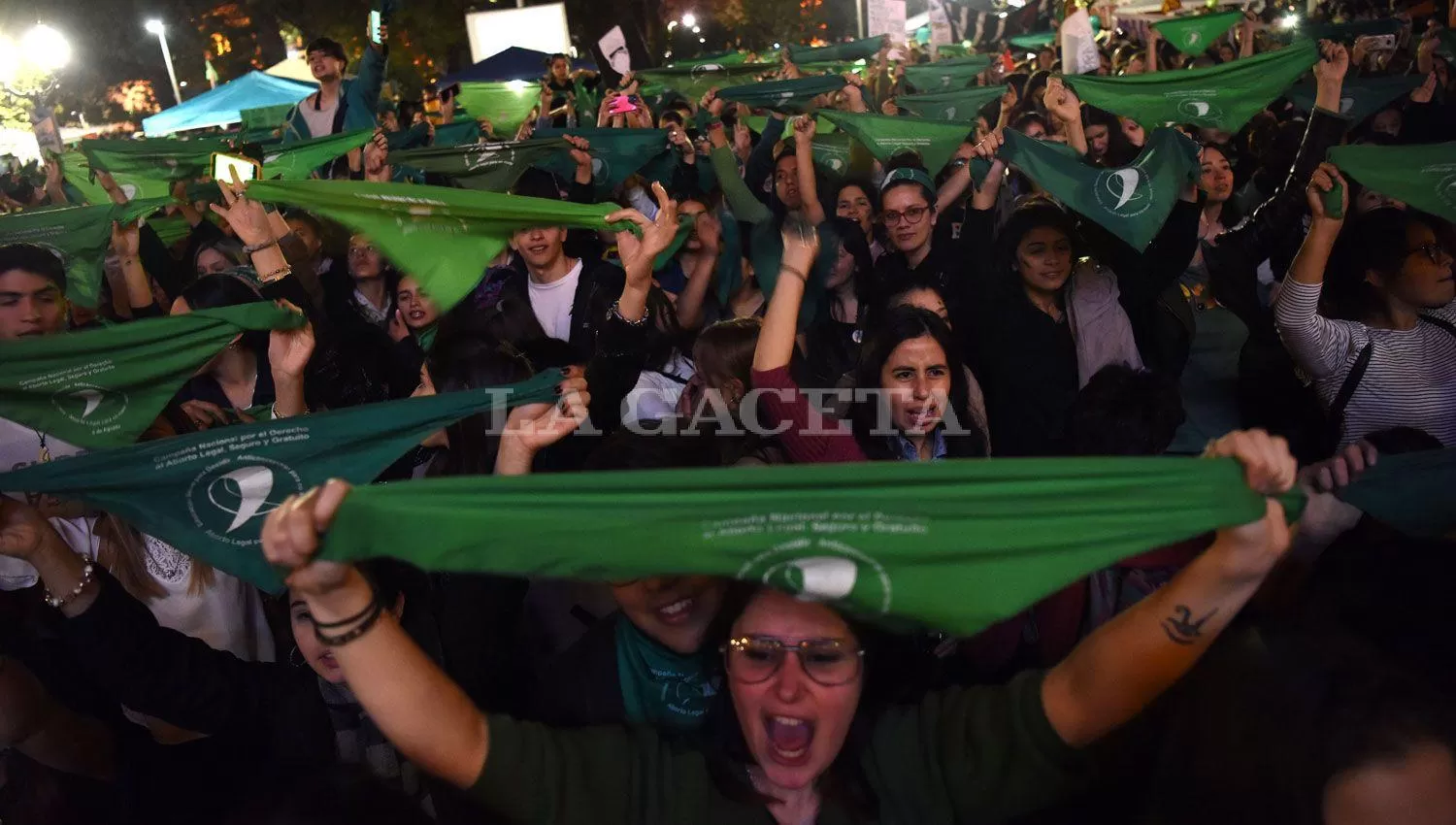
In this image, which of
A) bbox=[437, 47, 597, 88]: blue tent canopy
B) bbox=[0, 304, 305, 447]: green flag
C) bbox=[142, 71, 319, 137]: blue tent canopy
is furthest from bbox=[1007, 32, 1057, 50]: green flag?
bbox=[0, 304, 305, 447]: green flag

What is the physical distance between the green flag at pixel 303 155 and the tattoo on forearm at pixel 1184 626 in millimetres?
6533

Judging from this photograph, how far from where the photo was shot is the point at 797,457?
10.8 feet

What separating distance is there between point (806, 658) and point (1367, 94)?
25.8ft

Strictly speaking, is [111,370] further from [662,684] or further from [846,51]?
[846,51]

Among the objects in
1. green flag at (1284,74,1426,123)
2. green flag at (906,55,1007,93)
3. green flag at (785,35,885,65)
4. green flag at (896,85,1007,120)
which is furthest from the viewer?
green flag at (785,35,885,65)

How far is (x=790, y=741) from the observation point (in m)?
2.03

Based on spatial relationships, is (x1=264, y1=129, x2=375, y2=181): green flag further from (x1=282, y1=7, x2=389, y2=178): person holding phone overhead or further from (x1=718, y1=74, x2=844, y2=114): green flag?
(x1=718, y1=74, x2=844, y2=114): green flag

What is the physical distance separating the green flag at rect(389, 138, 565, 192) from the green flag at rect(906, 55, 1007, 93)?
624 cm

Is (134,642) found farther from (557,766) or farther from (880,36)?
(880,36)

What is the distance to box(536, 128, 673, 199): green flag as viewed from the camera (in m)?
6.59

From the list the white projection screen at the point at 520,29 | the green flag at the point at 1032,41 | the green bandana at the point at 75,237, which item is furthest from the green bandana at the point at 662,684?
the white projection screen at the point at 520,29

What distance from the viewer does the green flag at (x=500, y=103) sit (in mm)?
11156

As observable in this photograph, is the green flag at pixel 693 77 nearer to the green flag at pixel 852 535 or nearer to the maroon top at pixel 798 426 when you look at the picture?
the maroon top at pixel 798 426

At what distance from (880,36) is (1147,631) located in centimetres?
1093
